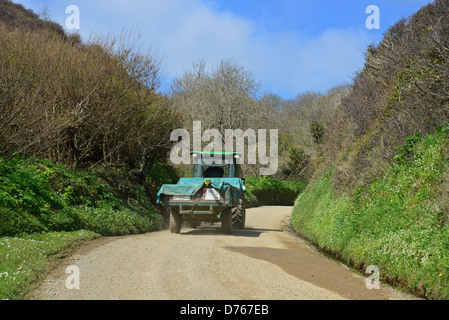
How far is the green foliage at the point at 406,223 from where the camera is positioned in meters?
7.51

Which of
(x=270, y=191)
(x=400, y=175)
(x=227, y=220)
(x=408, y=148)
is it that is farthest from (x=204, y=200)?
(x=270, y=191)

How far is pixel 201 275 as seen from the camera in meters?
7.77

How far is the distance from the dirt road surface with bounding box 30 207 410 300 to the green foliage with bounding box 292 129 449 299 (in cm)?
51

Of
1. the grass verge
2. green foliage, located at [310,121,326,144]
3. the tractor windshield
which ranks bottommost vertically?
the grass verge

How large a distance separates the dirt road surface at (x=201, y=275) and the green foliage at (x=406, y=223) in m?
0.51

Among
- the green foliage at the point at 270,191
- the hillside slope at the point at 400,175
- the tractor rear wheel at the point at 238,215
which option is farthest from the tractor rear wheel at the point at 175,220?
the green foliage at the point at 270,191

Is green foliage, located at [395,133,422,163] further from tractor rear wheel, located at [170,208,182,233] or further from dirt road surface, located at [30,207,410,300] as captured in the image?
tractor rear wheel, located at [170,208,182,233]

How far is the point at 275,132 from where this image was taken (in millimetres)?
49375

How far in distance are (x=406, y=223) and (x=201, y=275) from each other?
449 centimetres

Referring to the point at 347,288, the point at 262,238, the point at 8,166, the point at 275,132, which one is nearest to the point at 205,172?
the point at 262,238

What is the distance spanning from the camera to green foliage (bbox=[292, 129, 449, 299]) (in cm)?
751

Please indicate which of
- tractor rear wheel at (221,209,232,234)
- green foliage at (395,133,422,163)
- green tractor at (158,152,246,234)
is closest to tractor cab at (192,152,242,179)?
green tractor at (158,152,246,234)

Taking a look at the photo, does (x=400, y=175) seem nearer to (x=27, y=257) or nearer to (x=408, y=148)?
(x=408, y=148)

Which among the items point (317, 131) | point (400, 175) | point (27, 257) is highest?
point (317, 131)
